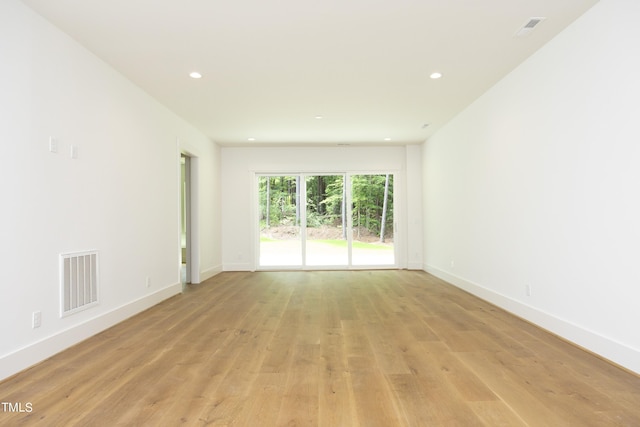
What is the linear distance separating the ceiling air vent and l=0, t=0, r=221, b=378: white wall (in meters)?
3.81

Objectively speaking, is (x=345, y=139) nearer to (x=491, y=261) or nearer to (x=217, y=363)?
(x=491, y=261)

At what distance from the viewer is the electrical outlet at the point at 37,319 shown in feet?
8.90

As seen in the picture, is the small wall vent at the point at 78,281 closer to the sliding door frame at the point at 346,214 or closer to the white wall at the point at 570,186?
the white wall at the point at 570,186

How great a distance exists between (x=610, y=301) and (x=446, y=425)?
1.77 meters

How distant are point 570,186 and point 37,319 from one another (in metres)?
4.27

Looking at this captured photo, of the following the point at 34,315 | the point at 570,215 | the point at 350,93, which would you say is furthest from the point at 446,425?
the point at 350,93

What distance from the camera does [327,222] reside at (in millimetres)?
7902

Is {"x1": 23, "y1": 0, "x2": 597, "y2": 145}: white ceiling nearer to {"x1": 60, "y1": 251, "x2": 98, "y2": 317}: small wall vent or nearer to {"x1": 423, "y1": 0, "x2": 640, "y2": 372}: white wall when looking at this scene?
{"x1": 423, "y1": 0, "x2": 640, "y2": 372}: white wall

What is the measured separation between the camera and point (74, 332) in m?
3.13

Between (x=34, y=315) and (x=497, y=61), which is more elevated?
(x=497, y=61)

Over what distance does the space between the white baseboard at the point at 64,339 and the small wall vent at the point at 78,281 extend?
0.17 metres

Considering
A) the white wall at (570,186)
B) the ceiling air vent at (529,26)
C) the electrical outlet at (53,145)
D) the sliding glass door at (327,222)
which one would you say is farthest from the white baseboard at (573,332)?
the electrical outlet at (53,145)

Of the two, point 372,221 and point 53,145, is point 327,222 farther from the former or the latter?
point 53,145

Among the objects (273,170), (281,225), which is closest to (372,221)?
(281,225)
